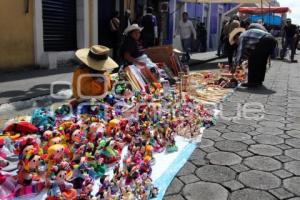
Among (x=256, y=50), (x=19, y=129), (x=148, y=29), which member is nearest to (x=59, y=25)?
(x=148, y=29)

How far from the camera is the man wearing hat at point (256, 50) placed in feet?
24.7

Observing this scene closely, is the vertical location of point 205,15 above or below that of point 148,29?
above

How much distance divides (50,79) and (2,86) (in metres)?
1.34

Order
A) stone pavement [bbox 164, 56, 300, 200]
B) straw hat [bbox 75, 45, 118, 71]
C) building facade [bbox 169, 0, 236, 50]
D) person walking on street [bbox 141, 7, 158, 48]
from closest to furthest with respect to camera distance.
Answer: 1. stone pavement [bbox 164, 56, 300, 200]
2. straw hat [bbox 75, 45, 118, 71]
3. person walking on street [bbox 141, 7, 158, 48]
4. building facade [bbox 169, 0, 236, 50]

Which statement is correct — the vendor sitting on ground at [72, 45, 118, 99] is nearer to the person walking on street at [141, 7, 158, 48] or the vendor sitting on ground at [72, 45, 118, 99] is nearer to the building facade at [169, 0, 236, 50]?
the person walking on street at [141, 7, 158, 48]

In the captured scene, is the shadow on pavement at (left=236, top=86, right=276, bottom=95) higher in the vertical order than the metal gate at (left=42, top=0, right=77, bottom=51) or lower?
lower

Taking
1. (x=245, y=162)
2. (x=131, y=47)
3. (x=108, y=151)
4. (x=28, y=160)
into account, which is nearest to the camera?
(x=28, y=160)

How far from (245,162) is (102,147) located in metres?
1.41

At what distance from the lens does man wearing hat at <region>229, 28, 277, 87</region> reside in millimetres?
7523

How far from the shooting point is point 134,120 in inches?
153

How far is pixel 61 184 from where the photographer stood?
95.8 inches

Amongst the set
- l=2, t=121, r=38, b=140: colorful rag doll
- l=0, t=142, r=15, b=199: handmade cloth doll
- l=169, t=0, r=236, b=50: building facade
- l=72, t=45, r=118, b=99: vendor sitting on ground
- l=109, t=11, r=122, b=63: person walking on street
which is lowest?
l=0, t=142, r=15, b=199: handmade cloth doll

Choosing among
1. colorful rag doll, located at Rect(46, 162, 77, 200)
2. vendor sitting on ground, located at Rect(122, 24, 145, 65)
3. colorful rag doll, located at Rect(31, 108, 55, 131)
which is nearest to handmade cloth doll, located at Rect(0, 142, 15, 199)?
colorful rag doll, located at Rect(46, 162, 77, 200)

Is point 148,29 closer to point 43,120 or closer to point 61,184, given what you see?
point 43,120
